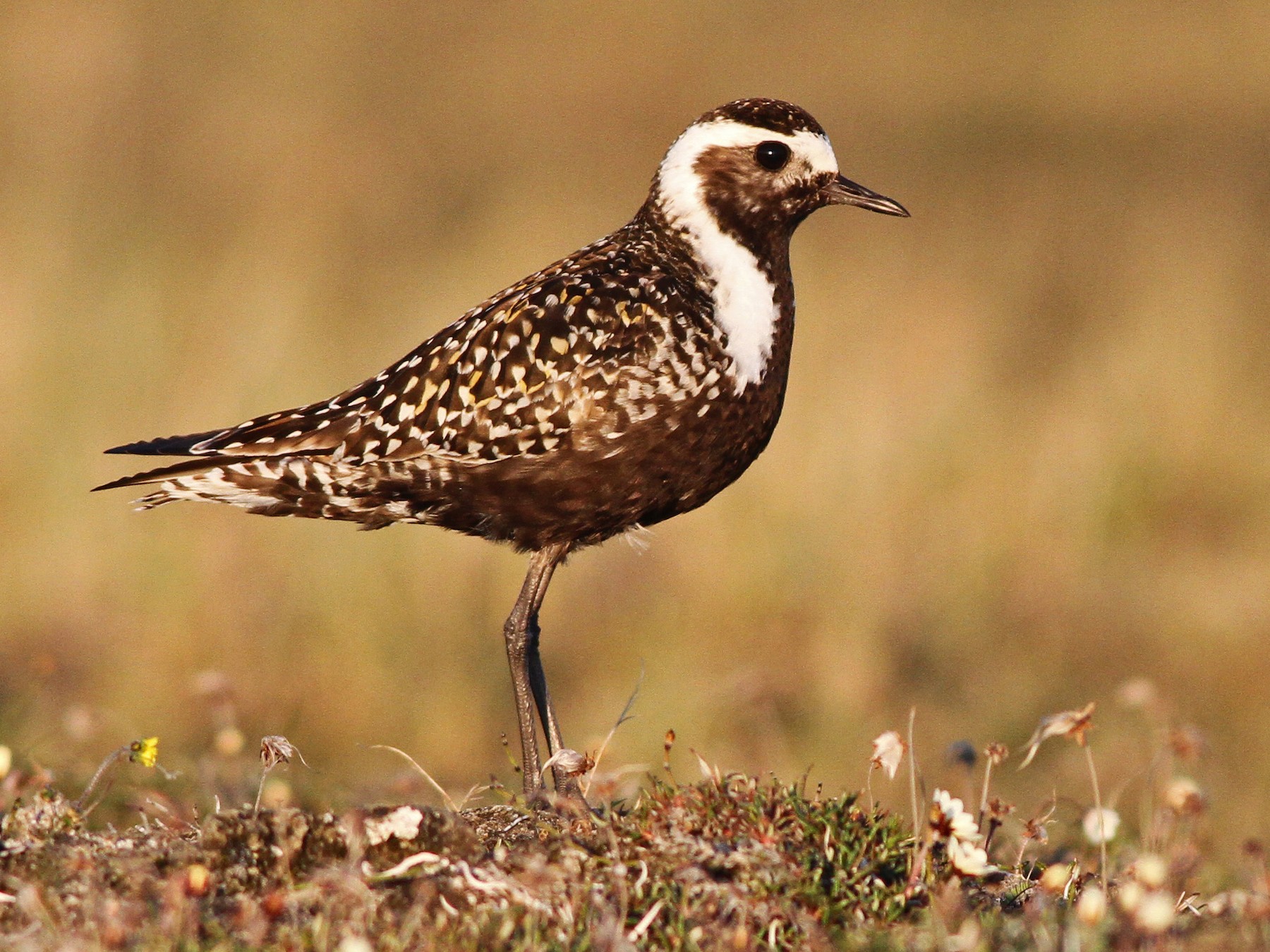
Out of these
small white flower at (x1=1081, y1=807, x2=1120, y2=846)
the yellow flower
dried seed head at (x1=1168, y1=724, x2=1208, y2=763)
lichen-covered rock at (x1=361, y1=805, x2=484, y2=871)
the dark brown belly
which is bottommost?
small white flower at (x1=1081, y1=807, x2=1120, y2=846)

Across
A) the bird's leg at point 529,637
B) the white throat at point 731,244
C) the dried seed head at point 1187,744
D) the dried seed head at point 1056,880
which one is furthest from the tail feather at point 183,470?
the dried seed head at point 1187,744

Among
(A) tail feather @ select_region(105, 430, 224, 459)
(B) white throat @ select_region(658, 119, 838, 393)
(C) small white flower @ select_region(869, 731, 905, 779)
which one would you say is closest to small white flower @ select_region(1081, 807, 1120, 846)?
(C) small white flower @ select_region(869, 731, 905, 779)

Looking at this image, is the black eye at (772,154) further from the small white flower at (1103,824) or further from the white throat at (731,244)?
the small white flower at (1103,824)

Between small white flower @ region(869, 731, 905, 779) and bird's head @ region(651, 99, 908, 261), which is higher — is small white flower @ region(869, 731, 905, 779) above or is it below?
below

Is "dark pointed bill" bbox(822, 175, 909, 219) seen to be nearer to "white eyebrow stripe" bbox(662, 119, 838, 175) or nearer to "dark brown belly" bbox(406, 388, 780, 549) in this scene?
"white eyebrow stripe" bbox(662, 119, 838, 175)

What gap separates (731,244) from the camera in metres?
6.22

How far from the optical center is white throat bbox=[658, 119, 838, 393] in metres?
5.91

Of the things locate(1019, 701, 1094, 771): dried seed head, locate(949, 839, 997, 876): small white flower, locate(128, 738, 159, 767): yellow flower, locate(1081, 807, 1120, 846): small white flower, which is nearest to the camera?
locate(949, 839, 997, 876): small white flower

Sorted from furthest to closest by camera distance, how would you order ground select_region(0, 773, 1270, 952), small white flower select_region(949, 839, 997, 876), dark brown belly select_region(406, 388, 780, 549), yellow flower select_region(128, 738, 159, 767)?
dark brown belly select_region(406, 388, 780, 549), yellow flower select_region(128, 738, 159, 767), small white flower select_region(949, 839, 997, 876), ground select_region(0, 773, 1270, 952)

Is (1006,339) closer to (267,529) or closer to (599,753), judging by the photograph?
(267,529)

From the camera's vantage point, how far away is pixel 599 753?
4.74 metres

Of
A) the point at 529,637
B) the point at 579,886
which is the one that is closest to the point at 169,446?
the point at 529,637

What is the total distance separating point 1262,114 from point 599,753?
19.2 m

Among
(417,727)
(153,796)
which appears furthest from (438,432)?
(417,727)
